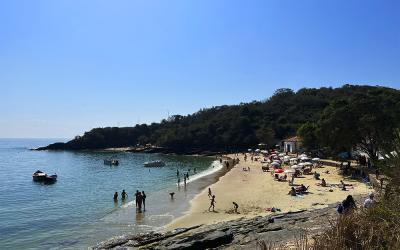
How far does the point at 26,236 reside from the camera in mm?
13688

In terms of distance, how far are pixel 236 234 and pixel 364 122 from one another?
64.7 feet

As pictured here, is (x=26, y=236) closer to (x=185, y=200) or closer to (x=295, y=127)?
(x=185, y=200)

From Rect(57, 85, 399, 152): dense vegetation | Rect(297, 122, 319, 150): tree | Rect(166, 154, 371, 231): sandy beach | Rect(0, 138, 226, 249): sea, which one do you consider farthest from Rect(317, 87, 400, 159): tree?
Rect(57, 85, 399, 152): dense vegetation

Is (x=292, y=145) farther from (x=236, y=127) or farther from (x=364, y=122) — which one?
(x=236, y=127)

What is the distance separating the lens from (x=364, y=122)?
23.3 m

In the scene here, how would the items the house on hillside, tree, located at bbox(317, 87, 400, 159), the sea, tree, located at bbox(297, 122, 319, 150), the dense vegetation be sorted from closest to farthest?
1. the sea
2. tree, located at bbox(317, 87, 400, 159)
3. tree, located at bbox(297, 122, 319, 150)
4. the house on hillside
5. the dense vegetation

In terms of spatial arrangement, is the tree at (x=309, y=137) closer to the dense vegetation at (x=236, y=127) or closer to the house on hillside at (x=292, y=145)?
the house on hillside at (x=292, y=145)

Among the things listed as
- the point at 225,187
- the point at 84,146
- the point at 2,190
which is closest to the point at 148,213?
the point at 225,187

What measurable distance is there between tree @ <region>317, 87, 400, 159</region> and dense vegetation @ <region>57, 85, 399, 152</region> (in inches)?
1379

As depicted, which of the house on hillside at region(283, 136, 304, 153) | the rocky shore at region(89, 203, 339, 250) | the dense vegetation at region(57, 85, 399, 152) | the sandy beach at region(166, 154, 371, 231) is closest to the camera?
the rocky shore at region(89, 203, 339, 250)

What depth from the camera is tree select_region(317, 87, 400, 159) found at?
23066 millimetres

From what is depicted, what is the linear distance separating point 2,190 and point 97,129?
89.6 m

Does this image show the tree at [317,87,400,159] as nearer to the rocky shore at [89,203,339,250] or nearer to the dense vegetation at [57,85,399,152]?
the rocky shore at [89,203,339,250]

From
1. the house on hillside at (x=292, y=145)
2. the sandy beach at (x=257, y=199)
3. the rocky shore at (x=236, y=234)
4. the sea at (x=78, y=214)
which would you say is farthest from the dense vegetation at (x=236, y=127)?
the rocky shore at (x=236, y=234)
